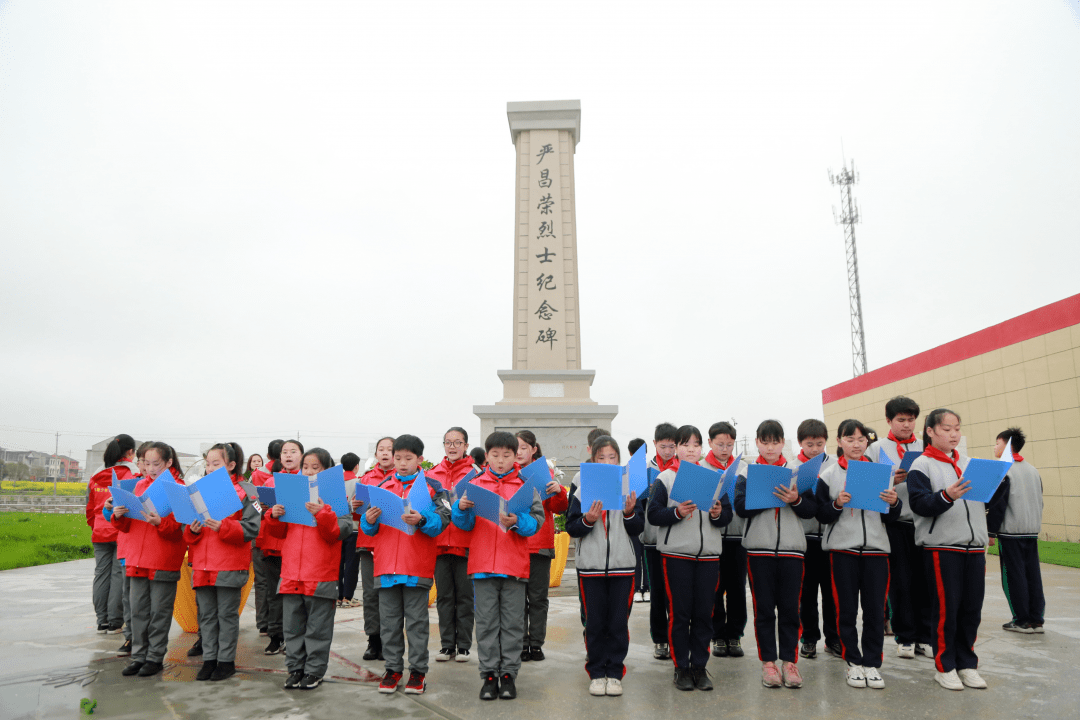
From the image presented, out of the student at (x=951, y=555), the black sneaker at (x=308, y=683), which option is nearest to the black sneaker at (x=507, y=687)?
the black sneaker at (x=308, y=683)

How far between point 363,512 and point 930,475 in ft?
10.4

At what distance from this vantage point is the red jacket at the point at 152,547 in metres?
3.91

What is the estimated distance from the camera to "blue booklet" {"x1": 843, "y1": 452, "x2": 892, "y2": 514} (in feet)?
11.2

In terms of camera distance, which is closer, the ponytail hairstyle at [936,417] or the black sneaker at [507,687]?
the black sneaker at [507,687]

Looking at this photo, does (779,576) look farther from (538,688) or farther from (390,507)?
(390,507)

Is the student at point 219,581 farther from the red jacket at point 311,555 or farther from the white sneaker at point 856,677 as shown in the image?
the white sneaker at point 856,677

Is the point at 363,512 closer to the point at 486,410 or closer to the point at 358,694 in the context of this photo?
the point at 358,694

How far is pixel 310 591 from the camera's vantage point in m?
3.57

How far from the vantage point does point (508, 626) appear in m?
3.46

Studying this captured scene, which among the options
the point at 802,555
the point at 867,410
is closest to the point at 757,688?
the point at 802,555

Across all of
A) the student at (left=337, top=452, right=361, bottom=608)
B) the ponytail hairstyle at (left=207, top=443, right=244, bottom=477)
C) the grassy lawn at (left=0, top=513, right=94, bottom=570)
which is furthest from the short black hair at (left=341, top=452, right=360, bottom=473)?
the grassy lawn at (left=0, top=513, right=94, bottom=570)

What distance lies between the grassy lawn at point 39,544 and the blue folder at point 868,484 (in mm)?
9885

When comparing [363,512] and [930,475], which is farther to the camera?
[363,512]

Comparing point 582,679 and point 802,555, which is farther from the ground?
point 802,555
